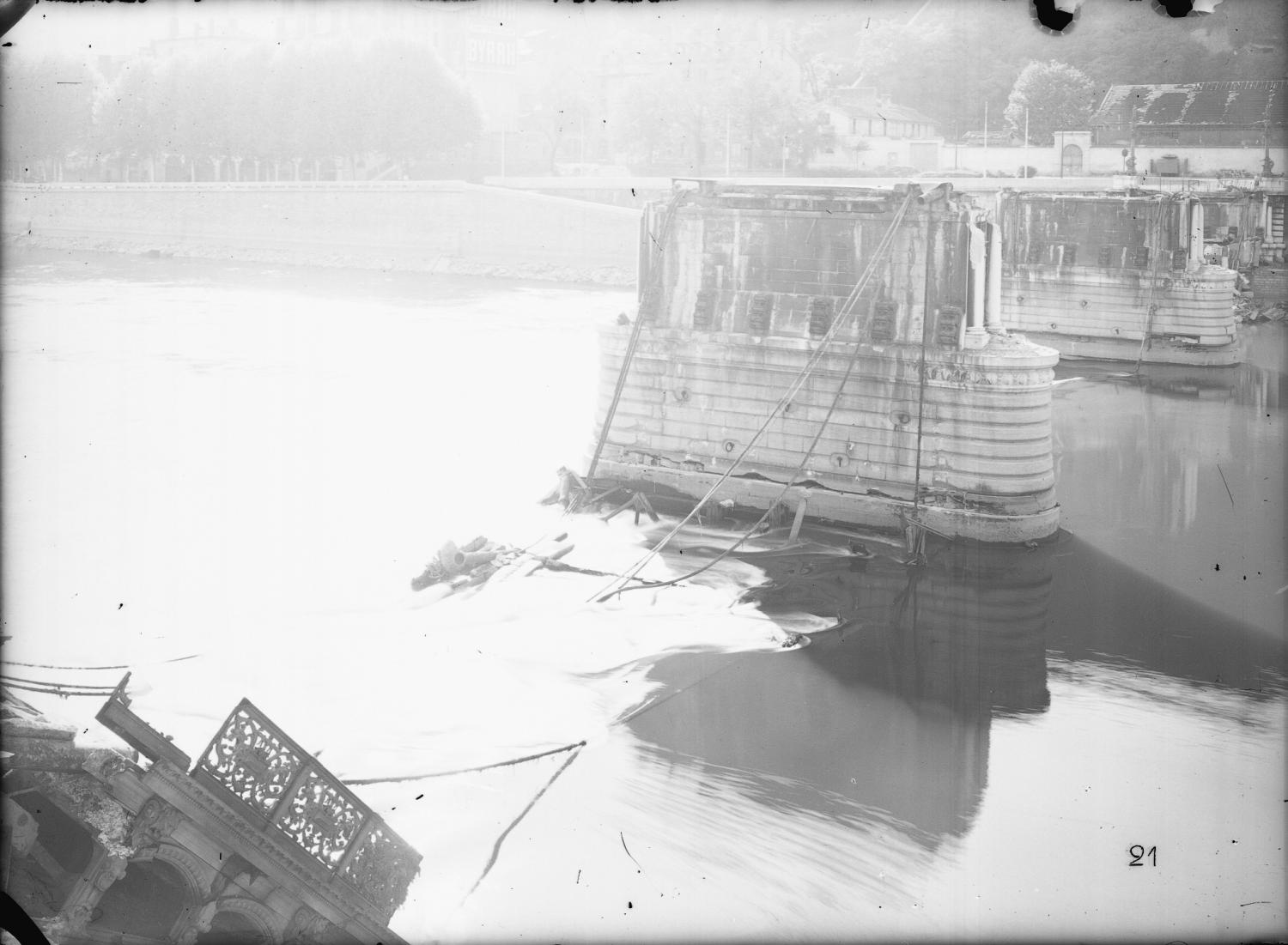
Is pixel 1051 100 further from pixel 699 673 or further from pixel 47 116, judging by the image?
pixel 699 673

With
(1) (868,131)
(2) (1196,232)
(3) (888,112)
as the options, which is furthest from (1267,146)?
(1) (868,131)

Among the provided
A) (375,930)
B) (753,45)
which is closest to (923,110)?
(753,45)

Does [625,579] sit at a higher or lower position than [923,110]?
lower

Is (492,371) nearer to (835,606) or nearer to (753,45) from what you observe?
(835,606)

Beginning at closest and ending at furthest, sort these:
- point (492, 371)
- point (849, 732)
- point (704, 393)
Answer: point (849, 732), point (704, 393), point (492, 371)

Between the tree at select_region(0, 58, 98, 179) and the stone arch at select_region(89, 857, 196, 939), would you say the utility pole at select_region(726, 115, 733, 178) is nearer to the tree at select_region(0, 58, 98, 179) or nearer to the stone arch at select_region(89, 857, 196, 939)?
the tree at select_region(0, 58, 98, 179)

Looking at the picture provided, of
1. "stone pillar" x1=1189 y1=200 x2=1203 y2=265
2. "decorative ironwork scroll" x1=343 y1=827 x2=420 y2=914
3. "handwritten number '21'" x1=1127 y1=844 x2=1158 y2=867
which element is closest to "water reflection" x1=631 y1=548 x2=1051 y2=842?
"handwritten number '21'" x1=1127 y1=844 x2=1158 y2=867
